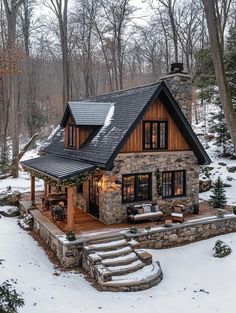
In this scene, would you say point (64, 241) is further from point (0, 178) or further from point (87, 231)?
point (0, 178)

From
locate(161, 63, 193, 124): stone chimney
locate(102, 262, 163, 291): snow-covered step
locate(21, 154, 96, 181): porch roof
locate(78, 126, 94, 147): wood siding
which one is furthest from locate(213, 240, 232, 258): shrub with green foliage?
locate(78, 126, 94, 147): wood siding

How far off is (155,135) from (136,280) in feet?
20.7

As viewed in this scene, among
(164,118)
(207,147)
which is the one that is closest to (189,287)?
(164,118)

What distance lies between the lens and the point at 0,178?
21.5 m

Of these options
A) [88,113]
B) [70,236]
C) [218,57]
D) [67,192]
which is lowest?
[70,236]

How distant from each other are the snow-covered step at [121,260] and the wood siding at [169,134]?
4191mm

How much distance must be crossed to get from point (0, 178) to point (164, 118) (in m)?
12.9

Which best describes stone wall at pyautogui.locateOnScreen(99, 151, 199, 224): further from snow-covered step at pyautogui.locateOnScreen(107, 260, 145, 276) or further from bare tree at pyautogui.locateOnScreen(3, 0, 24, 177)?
bare tree at pyautogui.locateOnScreen(3, 0, 24, 177)

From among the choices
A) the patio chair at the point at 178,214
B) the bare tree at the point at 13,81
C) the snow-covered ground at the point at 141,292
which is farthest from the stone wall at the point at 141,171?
the bare tree at the point at 13,81

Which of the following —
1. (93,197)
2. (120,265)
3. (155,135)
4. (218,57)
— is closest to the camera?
(218,57)

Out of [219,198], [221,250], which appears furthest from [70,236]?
[219,198]

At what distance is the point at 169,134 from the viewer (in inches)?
541

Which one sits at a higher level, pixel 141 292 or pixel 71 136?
pixel 71 136

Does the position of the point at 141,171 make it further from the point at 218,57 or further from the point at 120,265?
the point at 218,57
